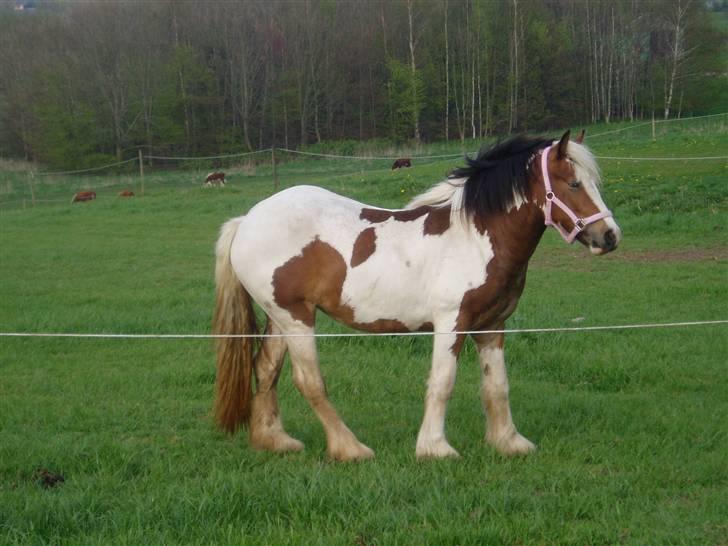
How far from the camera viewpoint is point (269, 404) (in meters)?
5.73

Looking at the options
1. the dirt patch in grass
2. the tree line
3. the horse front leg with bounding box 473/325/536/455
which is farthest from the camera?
the tree line

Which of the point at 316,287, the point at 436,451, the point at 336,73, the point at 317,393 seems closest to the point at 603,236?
the point at 436,451

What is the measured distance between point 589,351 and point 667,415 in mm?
1924

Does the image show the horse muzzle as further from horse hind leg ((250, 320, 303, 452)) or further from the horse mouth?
horse hind leg ((250, 320, 303, 452))

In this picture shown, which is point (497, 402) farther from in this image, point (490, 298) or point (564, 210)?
point (564, 210)

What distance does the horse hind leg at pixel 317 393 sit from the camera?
529cm

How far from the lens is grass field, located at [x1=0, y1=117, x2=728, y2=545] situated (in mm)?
4094

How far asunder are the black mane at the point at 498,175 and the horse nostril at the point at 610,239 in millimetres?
614

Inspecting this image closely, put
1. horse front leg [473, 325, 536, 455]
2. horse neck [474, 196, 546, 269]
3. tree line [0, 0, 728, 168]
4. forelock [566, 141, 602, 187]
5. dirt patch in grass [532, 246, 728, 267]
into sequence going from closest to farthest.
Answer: forelock [566, 141, 602, 187]
horse neck [474, 196, 546, 269]
horse front leg [473, 325, 536, 455]
dirt patch in grass [532, 246, 728, 267]
tree line [0, 0, 728, 168]

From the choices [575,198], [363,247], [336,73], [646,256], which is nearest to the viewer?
[575,198]

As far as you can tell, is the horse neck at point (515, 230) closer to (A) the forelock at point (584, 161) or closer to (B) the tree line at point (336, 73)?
(A) the forelock at point (584, 161)

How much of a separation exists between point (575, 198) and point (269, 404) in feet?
8.18

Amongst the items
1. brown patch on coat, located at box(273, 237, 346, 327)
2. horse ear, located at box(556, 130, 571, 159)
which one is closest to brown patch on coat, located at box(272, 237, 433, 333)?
brown patch on coat, located at box(273, 237, 346, 327)

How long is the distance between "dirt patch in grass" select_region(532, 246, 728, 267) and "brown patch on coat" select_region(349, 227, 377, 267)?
8882 mm
